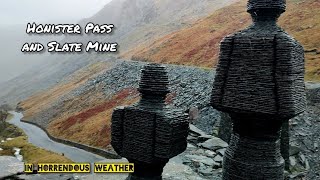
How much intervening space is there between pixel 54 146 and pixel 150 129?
40.8 metres

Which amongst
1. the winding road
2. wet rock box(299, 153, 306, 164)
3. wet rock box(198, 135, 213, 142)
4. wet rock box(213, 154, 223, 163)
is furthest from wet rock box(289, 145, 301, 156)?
the winding road

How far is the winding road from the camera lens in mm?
38156

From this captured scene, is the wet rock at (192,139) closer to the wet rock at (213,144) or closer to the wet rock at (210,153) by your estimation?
the wet rock at (213,144)

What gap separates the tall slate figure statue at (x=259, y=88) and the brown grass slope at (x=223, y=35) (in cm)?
2704

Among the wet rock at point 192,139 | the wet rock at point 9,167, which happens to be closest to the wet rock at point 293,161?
the wet rock at point 192,139

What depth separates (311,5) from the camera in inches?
2625

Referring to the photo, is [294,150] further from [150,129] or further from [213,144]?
[150,129]

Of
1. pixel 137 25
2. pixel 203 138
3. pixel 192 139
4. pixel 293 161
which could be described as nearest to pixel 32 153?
pixel 192 139

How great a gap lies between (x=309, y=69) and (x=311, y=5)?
3604cm

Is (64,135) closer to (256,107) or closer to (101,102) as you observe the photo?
(101,102)

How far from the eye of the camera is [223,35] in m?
69.4

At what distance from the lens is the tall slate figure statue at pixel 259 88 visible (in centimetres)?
766

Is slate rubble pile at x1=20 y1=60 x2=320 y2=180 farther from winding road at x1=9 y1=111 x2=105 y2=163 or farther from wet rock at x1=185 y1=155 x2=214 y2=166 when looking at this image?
winding road at x1=9 y1=111 x2=105 y2=163

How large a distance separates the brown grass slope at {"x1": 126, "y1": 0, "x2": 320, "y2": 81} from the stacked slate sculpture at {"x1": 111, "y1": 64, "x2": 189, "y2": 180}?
90.6 feet
